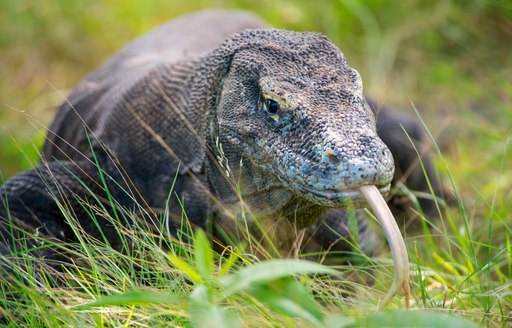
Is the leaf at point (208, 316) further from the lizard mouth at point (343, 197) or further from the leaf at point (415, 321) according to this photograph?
the lizard mouth at point (343, 197)

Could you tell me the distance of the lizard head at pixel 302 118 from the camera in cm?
263

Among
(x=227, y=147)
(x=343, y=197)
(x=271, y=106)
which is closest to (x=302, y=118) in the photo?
(x=271, y=106)

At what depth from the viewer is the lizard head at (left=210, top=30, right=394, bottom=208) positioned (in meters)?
2.63

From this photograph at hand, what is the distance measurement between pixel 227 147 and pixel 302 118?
0.50 m

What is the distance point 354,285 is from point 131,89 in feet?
5.62

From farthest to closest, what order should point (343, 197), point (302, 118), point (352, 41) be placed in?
point (352, 41), point (302, 118), point (343, 197)

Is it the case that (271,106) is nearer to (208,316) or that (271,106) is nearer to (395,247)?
(395,247)

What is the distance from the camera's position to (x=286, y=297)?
6.81 ft

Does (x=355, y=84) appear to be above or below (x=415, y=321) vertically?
→ above

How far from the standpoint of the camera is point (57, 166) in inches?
149

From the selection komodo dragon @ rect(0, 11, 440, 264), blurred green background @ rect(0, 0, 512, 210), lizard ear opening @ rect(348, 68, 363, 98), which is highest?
lizard ear opening @ rect(348, 68, 363, 98)

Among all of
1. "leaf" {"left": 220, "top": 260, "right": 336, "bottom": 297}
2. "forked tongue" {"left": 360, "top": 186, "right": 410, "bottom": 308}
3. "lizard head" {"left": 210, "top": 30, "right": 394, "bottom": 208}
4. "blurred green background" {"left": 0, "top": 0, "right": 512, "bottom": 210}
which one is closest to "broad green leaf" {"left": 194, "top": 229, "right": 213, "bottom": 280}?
"leaf" {"left": 220, "top": 260, "right": 336, "bottom": 297}

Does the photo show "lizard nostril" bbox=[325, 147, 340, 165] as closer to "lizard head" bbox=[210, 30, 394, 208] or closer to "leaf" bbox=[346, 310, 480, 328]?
"lizard head" bbox=[210, 30, 394, 208]

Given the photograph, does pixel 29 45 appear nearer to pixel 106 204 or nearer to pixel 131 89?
pixel 131 89
